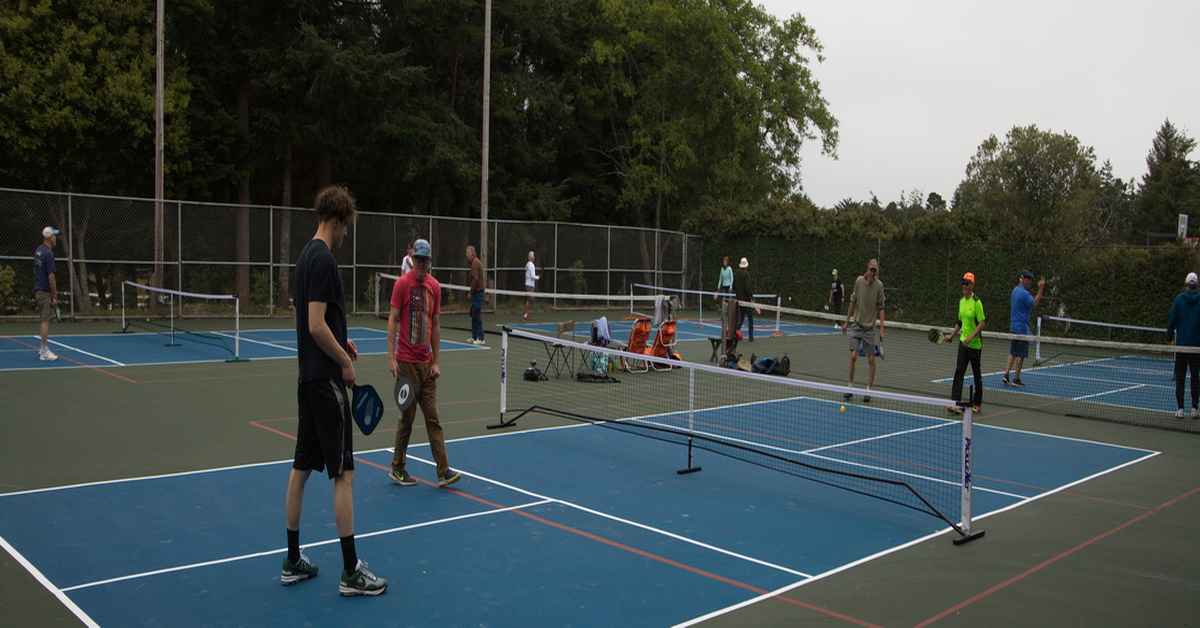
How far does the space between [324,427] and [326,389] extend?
23 cm

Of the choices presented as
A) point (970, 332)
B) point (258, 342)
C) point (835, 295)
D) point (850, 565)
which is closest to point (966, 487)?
point (850, 565)

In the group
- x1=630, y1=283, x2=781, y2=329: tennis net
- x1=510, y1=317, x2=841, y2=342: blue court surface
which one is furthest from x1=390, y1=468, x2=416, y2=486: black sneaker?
x1=630, y1=283, x2=781, y2=329: tennis net

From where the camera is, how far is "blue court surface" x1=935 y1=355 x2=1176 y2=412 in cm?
1568

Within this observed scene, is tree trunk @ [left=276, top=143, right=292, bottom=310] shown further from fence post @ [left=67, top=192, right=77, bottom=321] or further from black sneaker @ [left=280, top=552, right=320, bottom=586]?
black sneaker @ [left=280, top=552, right=320, bottom=586]

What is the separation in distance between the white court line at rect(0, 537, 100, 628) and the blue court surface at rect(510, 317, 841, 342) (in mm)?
17569

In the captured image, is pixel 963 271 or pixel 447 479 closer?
pixel 447 479

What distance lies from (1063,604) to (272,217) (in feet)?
83.8

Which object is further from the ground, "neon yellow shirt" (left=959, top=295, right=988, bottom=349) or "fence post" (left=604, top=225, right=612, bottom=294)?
"fence post" (left=604, top=225, right=612, bottom=294)

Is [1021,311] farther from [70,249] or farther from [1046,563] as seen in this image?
[70,249]

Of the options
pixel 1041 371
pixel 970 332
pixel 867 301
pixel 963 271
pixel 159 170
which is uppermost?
pixel 159 170

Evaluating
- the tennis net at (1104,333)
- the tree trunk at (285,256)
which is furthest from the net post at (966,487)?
the tree trunk at (285,256)

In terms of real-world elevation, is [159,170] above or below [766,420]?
above

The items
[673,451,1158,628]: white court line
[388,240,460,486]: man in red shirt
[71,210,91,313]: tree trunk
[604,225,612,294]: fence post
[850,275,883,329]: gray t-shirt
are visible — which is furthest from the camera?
[604,225,612,294]: fence post

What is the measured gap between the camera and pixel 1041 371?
63.3ft
